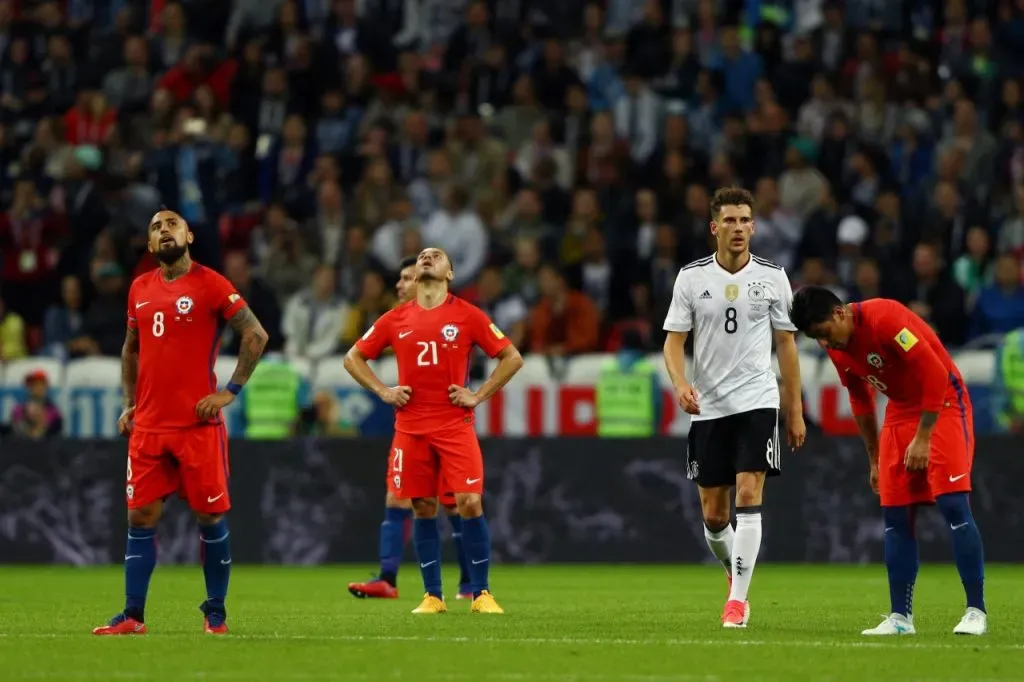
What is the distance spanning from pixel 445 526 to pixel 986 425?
533 cm

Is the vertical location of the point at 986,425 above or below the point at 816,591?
above

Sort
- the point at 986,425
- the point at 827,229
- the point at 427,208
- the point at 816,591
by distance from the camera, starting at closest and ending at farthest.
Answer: the point at 816,591 → the point at 986,425 → the point at 827,229 → the point at 427,208

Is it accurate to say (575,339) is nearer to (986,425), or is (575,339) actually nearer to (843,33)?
(986,425)

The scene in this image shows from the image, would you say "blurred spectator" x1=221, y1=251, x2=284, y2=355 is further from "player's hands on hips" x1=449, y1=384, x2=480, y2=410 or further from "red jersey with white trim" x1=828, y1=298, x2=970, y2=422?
"red jersey with white trim" x1=828, y1=298, x2=970, y2=422

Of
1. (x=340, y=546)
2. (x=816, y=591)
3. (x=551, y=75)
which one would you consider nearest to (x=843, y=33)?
(x=551, y=75)

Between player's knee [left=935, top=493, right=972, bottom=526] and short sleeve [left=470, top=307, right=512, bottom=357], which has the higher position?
short sleeve [left=470, top=307, right=512, bottom=357]

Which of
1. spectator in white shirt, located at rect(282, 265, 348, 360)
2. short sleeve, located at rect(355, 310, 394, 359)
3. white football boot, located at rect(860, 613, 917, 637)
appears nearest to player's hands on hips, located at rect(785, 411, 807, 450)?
white football boot, located at rect(860, 613, 917, 637)

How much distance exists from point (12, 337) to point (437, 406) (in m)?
9.90

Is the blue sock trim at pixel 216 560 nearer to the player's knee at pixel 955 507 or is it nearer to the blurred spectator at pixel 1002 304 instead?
the player's knee at pixel 955 507

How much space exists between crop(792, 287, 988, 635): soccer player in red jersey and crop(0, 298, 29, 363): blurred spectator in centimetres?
1278

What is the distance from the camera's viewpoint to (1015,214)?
21.5 meters

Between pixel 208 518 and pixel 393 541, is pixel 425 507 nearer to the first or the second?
pixel 393 541

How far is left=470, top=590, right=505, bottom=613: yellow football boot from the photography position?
12.6m

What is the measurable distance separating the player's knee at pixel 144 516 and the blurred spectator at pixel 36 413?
31.8 feet
